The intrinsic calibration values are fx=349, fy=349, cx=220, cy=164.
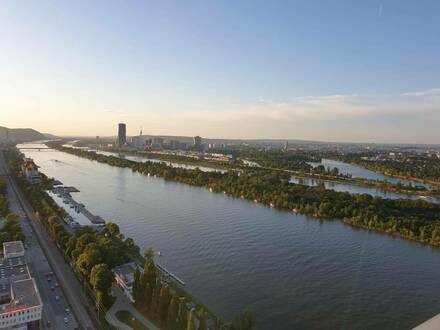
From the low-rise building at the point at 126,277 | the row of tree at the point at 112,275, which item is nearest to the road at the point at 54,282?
the row of tree at the point at 112,275

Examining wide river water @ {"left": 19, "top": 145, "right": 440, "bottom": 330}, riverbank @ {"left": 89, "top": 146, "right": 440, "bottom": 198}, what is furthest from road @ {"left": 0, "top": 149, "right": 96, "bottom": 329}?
riverbank @ {"left": 89, "top": 146, "right": 440, "bottom": 198}

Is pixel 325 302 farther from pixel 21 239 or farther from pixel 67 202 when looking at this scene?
pixel 67 202

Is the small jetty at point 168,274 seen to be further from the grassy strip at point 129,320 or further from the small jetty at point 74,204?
the small jetty at point 74,204

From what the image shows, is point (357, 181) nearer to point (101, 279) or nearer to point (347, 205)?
point (347, 205)

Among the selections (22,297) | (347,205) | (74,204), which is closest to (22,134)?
(74,204)

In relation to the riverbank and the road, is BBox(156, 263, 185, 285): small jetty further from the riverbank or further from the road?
the riverbank

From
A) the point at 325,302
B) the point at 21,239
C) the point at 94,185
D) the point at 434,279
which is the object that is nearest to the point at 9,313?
the point at 21,239
